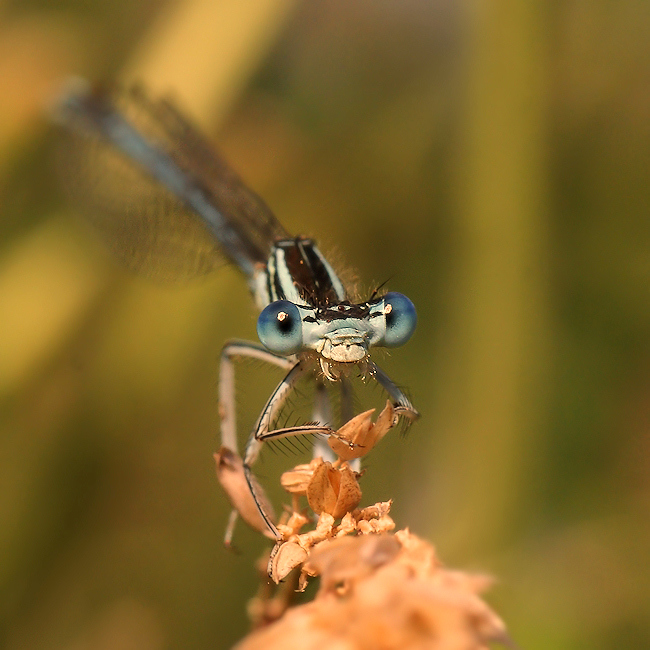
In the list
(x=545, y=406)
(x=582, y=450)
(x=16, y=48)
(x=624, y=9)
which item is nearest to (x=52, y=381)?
(x=16, y=48)

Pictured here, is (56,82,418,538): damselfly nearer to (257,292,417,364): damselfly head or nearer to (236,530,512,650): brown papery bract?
(257,292,417,364): damselfly head

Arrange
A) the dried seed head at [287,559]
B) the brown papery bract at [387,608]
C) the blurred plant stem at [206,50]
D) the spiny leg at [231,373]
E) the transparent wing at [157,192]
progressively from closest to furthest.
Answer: the brown papery bract at [387,608], the dried seed head at [287,559], the spiny leg at [231,373], the transparent wing at [157,192], the blurred plant stem at [206,50]

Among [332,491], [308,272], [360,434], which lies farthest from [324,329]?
[332,491]

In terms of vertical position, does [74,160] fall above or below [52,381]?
above

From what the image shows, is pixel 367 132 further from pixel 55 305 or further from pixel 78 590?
pixel 78 590

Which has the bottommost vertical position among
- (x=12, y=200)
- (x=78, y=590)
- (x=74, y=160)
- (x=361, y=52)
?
(x=78, y=590)

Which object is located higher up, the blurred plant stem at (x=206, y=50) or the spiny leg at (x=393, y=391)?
the blurred plant stem at (x=206, y=50)

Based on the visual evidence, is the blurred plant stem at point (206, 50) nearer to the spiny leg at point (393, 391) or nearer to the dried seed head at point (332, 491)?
the spiny leg at point (393, 391)

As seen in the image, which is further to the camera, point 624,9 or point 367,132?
point 367,132

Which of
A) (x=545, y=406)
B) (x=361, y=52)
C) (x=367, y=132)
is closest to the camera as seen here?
(x=545, y=406)

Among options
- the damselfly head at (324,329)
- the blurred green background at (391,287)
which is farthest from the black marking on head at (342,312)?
the blurred green background at (391,287)
